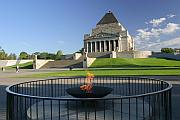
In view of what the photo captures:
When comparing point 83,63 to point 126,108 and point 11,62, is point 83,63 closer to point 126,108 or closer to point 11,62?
point 11,62

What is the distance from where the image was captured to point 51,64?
79625 millimetres

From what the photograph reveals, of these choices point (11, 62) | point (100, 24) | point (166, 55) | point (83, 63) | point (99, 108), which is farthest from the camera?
point (100, 24)

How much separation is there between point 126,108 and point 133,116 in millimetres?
914

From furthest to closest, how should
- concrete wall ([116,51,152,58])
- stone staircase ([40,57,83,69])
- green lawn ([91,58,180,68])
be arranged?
concrete wall ([116,51,152,58]) < stone staircase ([40,57,83,69]) < green lawn ([91,58,180,68])

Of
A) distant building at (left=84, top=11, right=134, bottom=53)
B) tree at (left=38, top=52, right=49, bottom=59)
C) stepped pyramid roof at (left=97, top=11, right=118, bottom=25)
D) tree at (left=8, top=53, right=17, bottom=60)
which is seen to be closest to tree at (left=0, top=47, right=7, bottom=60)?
tree at (left=8, top=53, right=17, bottom=60)

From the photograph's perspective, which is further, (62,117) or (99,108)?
(99,108)

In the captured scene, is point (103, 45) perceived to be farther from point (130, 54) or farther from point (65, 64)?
point (65, 64)

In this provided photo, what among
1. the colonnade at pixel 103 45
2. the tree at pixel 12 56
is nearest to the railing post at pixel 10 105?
the colonnade at pixel 103 45

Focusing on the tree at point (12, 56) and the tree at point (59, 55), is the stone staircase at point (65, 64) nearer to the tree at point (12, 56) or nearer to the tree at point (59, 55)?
the tree at point (59, 55)

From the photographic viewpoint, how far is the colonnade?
366ft

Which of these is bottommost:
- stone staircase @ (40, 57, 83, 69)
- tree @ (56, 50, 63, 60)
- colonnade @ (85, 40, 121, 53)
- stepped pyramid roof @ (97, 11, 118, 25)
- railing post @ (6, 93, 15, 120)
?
stone staircase @ (40, 57, 83, 69)

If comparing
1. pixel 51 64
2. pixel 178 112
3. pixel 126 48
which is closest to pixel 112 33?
pixel 126 48

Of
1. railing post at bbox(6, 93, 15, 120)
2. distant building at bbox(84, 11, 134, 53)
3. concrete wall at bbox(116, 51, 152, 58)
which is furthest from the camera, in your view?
distant building at bbox(84, 11, 134, 53)

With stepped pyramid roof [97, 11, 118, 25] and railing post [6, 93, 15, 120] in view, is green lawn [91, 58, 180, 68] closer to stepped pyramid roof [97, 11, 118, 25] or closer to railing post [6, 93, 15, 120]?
stepped pyramid roof [97, 11, 118, 25]
